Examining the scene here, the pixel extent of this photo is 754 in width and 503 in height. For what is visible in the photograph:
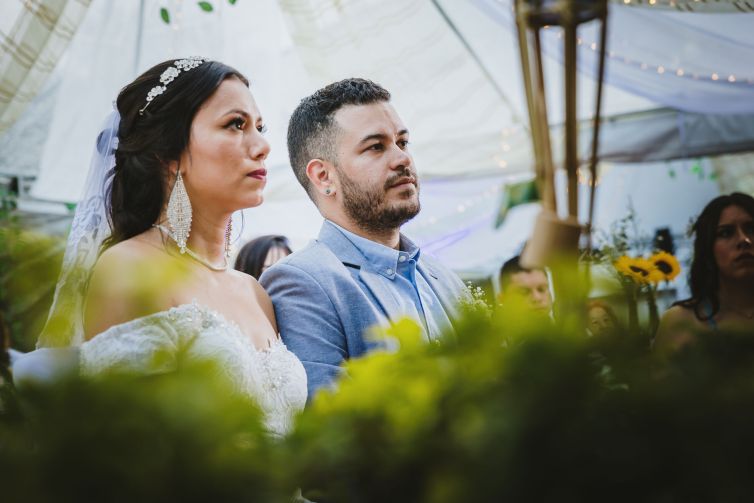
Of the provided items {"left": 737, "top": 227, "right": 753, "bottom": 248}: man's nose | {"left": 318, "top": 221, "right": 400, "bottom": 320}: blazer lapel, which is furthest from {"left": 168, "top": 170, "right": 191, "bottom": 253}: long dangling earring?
{"left": 737, "top": 227, "right": 753, "bottom": 248}: man's nose

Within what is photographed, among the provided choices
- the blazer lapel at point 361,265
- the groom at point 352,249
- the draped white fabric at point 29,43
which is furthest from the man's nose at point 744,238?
the draped white fabric at point 29,43

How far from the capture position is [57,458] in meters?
0.61

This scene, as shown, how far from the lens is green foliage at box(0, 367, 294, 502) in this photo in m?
0.60

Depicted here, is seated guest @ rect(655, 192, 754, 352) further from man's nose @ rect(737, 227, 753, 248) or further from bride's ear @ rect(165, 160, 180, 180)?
bride's ear @ rect(165, 160, 180, 180)

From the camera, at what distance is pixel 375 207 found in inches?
109

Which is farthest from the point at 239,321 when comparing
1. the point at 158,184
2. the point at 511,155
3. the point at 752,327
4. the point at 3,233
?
the point at 511,155

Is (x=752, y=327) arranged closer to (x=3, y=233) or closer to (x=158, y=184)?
(x=3, y=233)

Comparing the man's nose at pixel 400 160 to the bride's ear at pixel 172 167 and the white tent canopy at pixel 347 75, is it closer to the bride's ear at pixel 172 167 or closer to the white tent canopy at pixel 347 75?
the bride's ear at pixel 172 167

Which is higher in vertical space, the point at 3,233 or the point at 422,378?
the point at 3,233

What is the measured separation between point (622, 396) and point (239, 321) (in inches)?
64.7

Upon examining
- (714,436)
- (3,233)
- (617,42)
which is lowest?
(714,436)

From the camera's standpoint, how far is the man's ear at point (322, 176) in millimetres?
2908

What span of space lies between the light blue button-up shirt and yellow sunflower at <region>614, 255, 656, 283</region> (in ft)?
3.60

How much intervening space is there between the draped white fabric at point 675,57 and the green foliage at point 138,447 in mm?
4235
